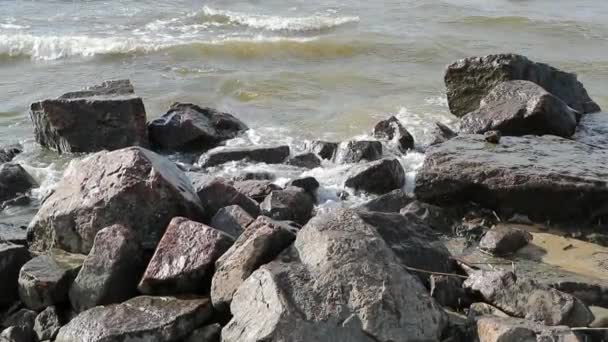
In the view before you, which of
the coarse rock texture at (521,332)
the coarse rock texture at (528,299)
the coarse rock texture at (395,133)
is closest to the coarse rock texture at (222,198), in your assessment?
the coarse rock texture at (528,299)

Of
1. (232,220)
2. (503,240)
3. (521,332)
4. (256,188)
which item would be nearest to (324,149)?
(256,188)

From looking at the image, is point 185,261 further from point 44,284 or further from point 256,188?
point 256,188

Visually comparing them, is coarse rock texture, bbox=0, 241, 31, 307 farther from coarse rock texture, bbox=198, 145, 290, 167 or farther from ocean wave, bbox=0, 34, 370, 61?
ocean wave, bbox=0, 34, 370, 61

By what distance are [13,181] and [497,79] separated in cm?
574

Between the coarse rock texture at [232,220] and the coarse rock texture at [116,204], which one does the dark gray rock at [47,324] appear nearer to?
the coarse rock texture at [116,204]

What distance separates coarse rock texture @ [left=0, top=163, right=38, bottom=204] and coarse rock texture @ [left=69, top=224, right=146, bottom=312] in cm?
279

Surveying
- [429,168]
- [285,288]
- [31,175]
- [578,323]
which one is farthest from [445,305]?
[31,175]

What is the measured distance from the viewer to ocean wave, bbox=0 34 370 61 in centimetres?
1460

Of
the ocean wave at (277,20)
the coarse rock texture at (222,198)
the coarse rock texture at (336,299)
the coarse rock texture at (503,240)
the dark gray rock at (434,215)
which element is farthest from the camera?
the ocean wave at (277,20)

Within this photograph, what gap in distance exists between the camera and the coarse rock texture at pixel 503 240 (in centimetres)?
592

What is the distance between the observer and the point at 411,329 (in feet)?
13.2

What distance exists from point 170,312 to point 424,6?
15311 millimetres

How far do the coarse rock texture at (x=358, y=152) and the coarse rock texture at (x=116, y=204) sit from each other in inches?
107

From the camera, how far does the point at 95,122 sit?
8.73 metres
